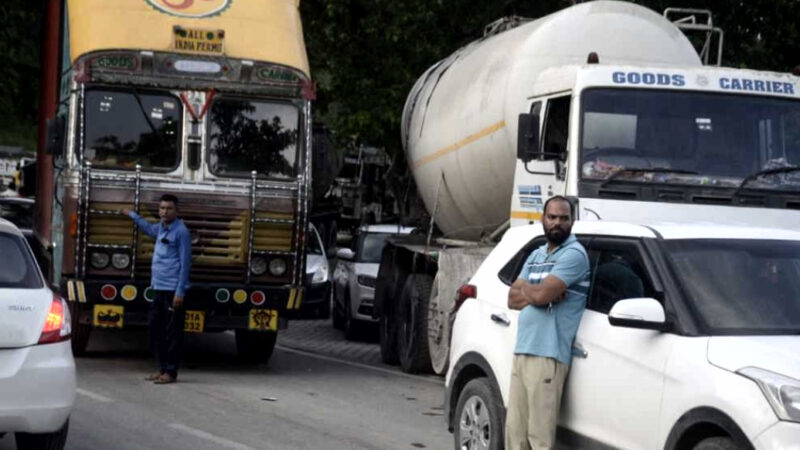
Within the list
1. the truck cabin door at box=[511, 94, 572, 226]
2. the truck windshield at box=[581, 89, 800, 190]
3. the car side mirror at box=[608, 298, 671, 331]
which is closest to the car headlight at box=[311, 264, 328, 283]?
the truck cabin door at box=[511, 94, 572, 226]

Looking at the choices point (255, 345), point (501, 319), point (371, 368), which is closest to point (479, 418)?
point (501, 319)

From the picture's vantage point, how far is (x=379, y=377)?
50.8ft

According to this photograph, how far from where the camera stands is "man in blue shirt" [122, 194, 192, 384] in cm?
1348

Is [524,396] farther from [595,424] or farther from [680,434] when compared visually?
[680,434]

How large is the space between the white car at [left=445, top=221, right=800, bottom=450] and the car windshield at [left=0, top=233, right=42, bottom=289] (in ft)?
9.24

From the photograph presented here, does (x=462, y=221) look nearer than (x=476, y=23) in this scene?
Yes

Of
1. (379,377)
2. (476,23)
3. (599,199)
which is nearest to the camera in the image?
(599,199)

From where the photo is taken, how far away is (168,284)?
44.5 ft

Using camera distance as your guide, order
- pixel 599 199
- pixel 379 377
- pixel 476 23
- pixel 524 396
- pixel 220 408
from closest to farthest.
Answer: pixel 524 396, pixel 599 199, pixel 220 408, pixel 379 377, pixel 476 23

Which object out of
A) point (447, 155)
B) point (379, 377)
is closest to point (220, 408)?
point (379, 377)

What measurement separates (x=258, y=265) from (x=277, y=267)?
0.21 m

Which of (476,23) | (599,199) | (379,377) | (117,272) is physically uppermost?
(476,23)

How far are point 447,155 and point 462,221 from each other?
75 cm

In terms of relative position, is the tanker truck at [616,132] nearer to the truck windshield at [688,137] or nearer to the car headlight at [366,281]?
the truck windshield at [688,137]
